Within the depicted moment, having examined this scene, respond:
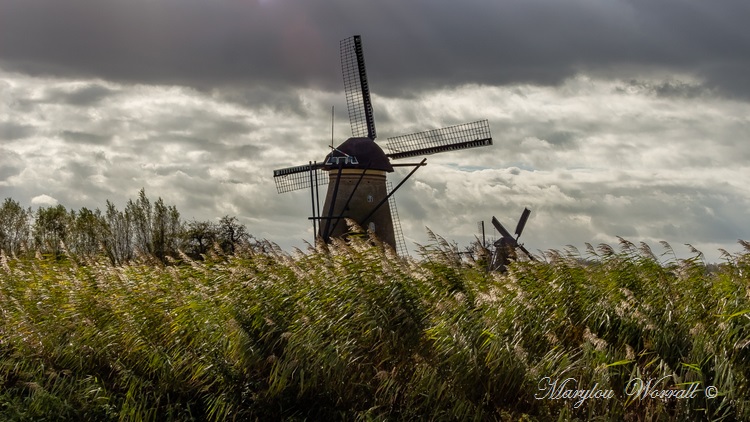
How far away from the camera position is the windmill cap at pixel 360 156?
3095cm

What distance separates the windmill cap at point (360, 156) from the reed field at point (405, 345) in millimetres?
16814

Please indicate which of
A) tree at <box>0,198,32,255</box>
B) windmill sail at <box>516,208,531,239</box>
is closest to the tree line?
tree at <box>0,198,32,255</box>

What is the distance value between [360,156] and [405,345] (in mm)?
20268

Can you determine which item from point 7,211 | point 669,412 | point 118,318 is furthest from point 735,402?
point 7,211

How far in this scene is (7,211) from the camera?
49.2 meters

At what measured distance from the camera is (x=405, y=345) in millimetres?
11375

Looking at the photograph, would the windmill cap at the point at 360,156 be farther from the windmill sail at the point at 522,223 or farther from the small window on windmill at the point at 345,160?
the windmill sail at the point at 522,223

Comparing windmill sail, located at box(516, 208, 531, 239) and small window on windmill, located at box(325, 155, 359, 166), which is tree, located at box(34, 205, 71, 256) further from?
windmill sail, located at box(516, 208, 531, 239)

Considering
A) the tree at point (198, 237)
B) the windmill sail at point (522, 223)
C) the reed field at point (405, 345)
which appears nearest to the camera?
the reed field at point (405, 345)

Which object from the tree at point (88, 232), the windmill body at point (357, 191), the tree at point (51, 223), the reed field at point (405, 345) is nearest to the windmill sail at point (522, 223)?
the windmill body at point (357, 191)

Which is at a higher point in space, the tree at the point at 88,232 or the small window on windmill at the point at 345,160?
the small window on windmill at the point at 345,160

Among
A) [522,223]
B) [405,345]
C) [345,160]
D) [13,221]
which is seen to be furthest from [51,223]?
[405,345]

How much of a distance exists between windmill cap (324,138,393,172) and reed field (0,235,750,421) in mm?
16814

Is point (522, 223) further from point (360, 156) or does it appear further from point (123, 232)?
point (123, 232)
